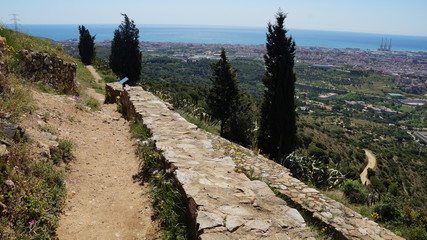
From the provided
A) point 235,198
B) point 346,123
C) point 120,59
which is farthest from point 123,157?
point 346,123

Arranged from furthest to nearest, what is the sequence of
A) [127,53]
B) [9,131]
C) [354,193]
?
1. [127,53]
2. [354,193]
3. [9,131]

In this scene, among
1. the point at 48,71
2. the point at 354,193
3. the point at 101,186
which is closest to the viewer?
the point at 101,186

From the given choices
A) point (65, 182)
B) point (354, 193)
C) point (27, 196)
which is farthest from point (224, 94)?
point (27, 196)

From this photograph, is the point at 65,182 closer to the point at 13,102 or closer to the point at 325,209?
the point at 13,102

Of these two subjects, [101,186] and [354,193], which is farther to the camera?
[354,193]

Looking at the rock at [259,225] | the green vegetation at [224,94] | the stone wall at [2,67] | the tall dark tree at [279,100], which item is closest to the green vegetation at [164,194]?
the rock at [259,225]

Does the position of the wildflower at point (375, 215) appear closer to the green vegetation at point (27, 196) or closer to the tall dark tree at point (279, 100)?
the green vegetation at point (27, 196)

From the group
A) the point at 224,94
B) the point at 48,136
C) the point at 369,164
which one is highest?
the point at 48,136

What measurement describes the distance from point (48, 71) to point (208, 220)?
9099 mm

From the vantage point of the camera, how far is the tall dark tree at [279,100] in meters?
16.8

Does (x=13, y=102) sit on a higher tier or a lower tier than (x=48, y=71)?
lower

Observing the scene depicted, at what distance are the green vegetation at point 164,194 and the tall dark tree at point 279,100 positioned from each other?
12048 mm

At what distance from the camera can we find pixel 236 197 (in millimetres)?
Result: 3289

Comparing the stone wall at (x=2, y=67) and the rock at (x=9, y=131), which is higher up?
the stone wall at (x=2, y=67)
